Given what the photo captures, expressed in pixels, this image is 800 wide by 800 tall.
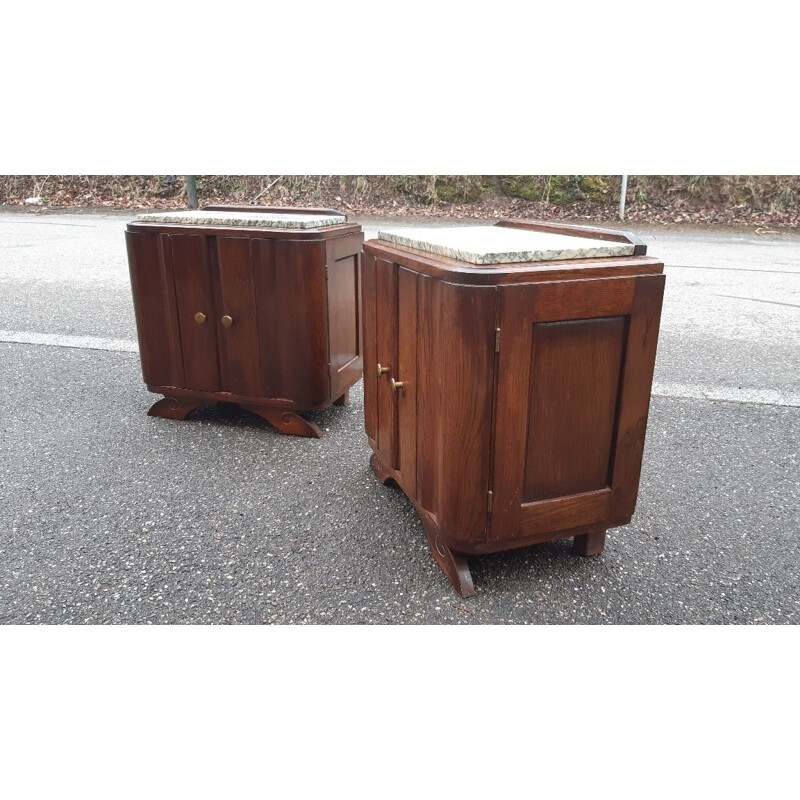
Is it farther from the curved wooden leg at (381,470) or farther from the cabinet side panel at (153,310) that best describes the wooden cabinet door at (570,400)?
the cabinet side panel at (153,310)

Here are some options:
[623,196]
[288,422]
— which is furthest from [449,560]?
[623,196]

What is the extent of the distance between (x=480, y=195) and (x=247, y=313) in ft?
27.2

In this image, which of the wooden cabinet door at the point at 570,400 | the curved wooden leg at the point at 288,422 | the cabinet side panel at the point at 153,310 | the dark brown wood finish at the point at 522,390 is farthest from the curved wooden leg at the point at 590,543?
the cabinet side panel at the point at 153,310

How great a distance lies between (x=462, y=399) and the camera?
178 cm

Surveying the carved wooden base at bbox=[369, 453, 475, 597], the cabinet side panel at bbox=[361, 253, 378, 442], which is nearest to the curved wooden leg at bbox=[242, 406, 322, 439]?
the cabinet side panel at bbox=[361, 253, 378, 442]

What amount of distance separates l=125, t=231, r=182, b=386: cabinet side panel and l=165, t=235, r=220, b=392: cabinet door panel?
46 mm

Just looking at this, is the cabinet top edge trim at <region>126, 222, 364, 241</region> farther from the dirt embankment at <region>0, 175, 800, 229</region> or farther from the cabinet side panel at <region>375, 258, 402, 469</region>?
the dirt embankment at <region>0, 175, 800, 229</region>

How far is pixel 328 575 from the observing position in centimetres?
206

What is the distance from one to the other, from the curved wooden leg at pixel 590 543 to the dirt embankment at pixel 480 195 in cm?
835

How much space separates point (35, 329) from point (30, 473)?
90.1 inches

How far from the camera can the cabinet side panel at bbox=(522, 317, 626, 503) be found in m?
1.79

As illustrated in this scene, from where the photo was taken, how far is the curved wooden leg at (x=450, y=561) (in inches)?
77.8

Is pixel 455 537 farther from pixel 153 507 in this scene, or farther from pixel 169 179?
pixel 169 179

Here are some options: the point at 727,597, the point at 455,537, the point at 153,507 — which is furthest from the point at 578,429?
the point at 153,507
